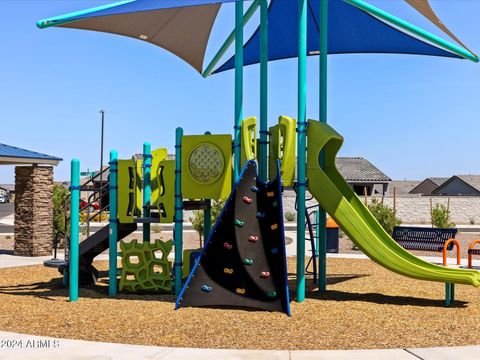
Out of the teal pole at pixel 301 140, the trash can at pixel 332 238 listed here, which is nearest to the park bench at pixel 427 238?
the trash can at pixel 332 238

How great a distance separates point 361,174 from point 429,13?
51.8 metres

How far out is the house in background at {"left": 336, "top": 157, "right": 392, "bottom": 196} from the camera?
62031mm

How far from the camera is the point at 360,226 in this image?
10.5 m

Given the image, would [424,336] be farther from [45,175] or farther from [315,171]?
[45,175]

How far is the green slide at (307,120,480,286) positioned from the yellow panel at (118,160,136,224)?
326cm

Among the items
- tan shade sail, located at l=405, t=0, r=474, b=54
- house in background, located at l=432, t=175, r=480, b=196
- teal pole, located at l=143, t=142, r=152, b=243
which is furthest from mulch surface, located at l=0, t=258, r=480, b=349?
house in background, located at l=432, t=175, r=480, b=196

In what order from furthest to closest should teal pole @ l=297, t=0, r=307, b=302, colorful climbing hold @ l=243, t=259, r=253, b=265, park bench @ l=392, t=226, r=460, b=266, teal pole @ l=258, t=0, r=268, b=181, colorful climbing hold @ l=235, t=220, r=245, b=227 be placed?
park bench @ l=392, t=226, r=460, b=266, teal pole @ l=258, t=0, r=268, b=181, teal pole @ l=297, t=0, r=307, b=302, colorful climbing hold @ l=235, t=220, r=245, b=227, colorful climbing hold @ l=243, t=259, r=253, b=265

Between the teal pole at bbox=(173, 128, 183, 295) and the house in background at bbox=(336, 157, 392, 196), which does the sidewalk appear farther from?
the house in background at bbox=(336, 157, 392, 196)

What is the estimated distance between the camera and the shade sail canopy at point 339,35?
46.9 ft

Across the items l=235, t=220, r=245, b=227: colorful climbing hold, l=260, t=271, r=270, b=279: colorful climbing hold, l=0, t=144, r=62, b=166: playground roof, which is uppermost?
l=0, t=144, r=62, b=166: playground roof

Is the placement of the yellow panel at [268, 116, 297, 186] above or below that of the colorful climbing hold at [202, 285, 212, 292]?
above

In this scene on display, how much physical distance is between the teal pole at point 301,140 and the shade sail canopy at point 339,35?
3764 millimetres

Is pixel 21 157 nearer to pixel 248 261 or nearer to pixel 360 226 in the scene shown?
pixel 248 261

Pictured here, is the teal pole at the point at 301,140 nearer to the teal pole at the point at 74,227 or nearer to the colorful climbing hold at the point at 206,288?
the colorful climbing hold at the point at 206,288
